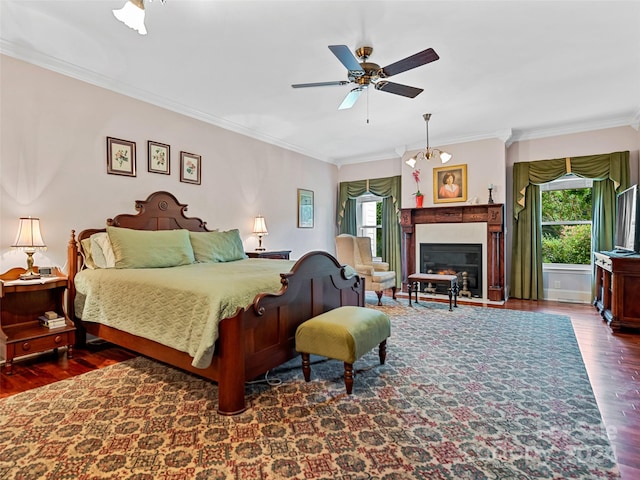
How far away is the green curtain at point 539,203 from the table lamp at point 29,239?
6197mm

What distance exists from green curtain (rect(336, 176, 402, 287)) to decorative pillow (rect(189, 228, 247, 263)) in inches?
132

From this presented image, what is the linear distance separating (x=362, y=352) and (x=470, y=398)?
0.77 metres

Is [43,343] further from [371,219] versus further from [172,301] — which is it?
[371,219]

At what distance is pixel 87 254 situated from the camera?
333 cm

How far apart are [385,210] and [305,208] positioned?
1.65m

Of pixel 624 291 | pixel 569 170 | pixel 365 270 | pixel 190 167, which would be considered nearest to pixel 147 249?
pixel 190 167

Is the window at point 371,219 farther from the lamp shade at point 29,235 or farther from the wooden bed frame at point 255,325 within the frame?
the lamp shade at point 29,235

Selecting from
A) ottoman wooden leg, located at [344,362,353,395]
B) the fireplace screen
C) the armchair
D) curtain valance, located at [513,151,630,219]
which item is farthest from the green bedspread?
curtain valance, located at [513,151,630,219]

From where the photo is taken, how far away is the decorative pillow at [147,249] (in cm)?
325

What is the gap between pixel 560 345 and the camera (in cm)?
334

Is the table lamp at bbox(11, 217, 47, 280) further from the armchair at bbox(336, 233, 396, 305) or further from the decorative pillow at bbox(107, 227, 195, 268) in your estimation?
the armchair at bbox(336, 233, 396, 305)

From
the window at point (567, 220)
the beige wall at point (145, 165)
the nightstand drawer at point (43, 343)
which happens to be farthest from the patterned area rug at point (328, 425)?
the window at point (567, 220)

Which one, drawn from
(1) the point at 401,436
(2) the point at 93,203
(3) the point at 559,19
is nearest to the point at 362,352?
(1) the point at 401,436

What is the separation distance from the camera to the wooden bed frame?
2094 millimetres
